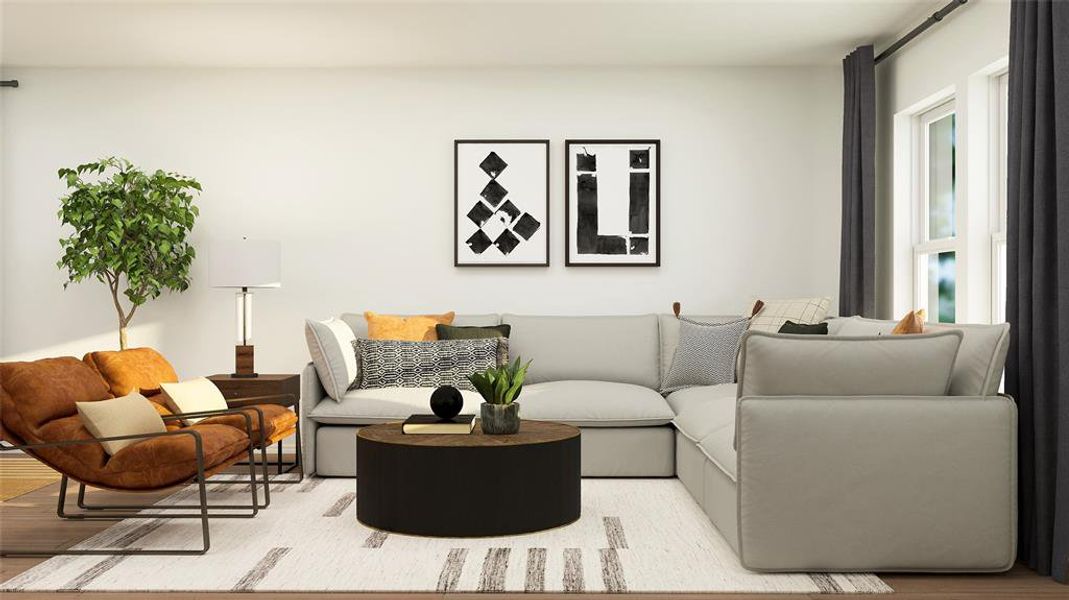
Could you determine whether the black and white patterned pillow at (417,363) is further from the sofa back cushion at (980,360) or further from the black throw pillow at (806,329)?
the sofa back cushion at (980,360)

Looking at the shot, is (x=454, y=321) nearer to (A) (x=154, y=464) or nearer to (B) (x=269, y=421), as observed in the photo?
(B) (x=269, y=421)

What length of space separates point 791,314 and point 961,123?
139cm

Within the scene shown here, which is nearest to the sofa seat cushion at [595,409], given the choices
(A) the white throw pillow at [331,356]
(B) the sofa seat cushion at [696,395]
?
(B) the sofa seat cushion at [696,395]

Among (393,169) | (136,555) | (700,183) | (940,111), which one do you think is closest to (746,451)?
(136,555)

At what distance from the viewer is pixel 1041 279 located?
11.4 feet

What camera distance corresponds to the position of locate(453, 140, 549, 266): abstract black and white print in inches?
262

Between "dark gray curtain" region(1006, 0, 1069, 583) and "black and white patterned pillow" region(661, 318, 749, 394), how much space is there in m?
2.08

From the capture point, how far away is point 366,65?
6.66 metres

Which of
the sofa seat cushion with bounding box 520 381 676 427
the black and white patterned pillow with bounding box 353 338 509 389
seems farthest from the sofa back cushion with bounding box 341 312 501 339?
the sofa seat cushion with bounding box 520 381 676 427

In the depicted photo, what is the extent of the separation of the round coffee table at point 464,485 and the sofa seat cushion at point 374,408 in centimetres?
121

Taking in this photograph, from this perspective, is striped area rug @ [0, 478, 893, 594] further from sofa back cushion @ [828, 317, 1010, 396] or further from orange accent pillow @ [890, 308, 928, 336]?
orange accent pillow @ [890, 308, 928, 336]

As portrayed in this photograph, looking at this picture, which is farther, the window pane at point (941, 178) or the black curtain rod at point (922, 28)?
the window pane at point (941, 178)

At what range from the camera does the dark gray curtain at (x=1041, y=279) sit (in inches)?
131

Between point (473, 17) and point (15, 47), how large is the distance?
321cm
